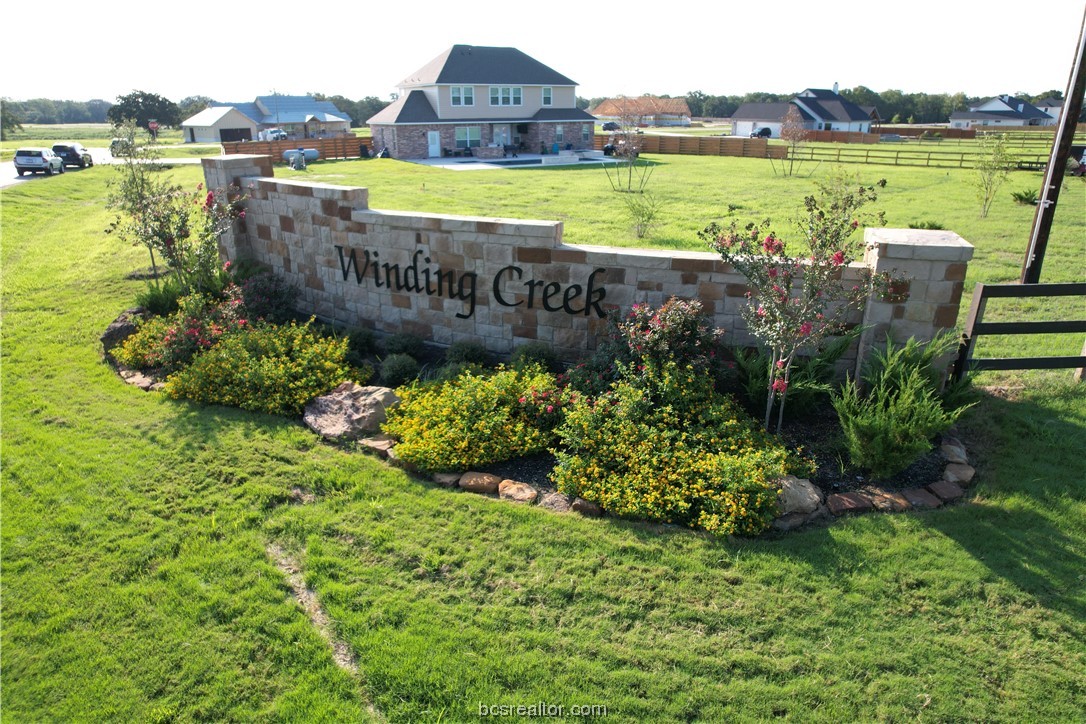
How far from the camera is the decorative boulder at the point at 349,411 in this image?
7.49m

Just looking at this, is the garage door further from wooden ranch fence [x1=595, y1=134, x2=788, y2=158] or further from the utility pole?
the utility pole

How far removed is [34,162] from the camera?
3039cm

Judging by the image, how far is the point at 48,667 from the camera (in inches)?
183

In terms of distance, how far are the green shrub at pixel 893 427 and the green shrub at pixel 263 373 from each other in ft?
19.2

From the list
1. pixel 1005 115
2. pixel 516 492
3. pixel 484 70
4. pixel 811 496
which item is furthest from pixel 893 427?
pixel 1005 115

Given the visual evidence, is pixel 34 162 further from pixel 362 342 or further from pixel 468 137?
pixel 362 342

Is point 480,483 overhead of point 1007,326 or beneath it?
beneath

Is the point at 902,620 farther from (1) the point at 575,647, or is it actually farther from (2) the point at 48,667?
(2) the point at 48,667

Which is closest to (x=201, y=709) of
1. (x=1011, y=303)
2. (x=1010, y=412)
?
(x=1010, y=412)

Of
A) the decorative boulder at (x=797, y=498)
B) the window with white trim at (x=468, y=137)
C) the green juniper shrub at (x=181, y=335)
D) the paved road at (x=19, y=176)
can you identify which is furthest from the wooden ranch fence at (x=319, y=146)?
the decorative boulder at (x=797, y=498)

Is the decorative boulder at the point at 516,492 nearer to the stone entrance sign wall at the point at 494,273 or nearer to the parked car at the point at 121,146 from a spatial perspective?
the stone entrance sign wall at the point at 494,273

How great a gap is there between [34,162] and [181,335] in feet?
94.5

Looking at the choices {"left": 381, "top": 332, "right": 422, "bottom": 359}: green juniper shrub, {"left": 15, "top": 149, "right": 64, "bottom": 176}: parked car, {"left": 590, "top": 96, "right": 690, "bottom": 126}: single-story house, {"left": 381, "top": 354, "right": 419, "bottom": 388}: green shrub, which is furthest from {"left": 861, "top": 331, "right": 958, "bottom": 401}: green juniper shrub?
{"left": 590, "top": 96, "right": 690, "bottom": 126}: single-story house

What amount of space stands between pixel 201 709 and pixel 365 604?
3.95 feet
